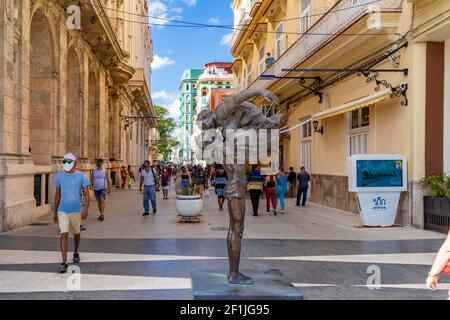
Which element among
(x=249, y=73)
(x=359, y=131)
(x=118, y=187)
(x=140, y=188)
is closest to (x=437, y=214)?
(x=359, y=131)

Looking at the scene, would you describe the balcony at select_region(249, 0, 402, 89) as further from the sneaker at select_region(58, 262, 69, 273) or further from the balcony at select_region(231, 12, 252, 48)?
the balcony at select_region(231, 12, 252, 48)

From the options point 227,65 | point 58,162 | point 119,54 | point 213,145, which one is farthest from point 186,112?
point 213,145

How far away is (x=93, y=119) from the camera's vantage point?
75.1ft

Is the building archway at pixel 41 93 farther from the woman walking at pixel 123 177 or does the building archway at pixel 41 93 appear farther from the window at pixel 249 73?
the window at pixel 249 73

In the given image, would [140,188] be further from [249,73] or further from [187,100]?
[187,100]

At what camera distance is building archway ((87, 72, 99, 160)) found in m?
22.8

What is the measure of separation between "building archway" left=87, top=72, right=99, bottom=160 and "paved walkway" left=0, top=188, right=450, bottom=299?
10522 millimetres

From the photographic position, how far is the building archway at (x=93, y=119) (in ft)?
74.8

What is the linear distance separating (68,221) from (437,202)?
8.01 metres

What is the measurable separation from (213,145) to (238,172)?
442 mm

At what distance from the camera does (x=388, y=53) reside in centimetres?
1257

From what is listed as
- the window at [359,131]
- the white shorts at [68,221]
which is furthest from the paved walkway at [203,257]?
the window at [359,131]

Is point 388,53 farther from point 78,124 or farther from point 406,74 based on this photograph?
point 78,124

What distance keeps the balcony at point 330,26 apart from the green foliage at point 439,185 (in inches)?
163
